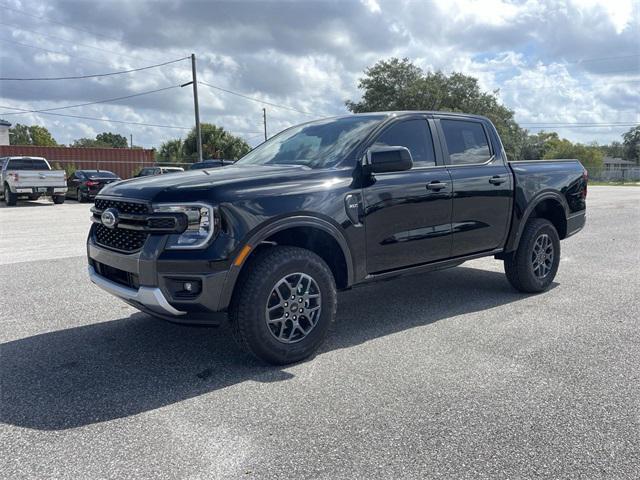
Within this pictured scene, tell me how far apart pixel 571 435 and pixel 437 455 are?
30.4 inches

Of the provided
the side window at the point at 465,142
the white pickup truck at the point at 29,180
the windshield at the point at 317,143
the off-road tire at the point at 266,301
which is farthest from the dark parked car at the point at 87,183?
the off-road tire at the point at 266,301

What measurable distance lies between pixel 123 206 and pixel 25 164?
1980 centimetres

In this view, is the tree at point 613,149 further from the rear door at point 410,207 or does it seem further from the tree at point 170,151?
the rear door at point 410,207

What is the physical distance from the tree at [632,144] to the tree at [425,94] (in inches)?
3147

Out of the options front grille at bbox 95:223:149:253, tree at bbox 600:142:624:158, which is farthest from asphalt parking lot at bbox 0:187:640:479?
tree at bbox 600:142:624:158

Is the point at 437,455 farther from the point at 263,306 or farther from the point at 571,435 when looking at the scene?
the point at 263,306

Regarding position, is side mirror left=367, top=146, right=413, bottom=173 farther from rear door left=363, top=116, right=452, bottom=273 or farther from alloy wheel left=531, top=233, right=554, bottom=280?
alloy wheel left=531, top=233, right=554, bottom=280

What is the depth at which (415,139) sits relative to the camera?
491 cm

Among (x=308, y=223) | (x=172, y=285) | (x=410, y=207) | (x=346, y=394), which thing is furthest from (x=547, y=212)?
(x=172, y=285)

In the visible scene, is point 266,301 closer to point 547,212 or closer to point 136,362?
point 136,362

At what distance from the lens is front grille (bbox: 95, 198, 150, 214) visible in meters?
3.63

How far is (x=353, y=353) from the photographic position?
4.11 m

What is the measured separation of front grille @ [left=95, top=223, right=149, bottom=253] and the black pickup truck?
0.04ft

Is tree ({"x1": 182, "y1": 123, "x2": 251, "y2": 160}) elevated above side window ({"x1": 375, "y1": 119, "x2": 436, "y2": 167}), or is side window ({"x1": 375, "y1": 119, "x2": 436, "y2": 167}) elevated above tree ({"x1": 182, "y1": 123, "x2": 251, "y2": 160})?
tree ({"x1": 182, "y1": 123, "x2": 251, "y2": 160})
